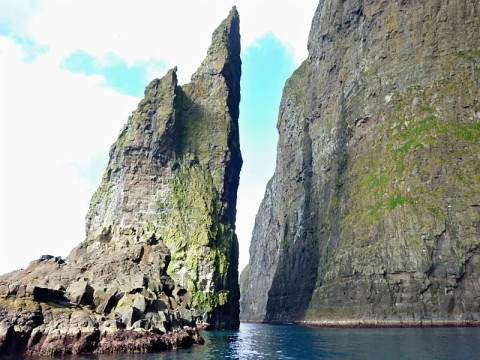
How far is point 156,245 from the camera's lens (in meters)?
86.8

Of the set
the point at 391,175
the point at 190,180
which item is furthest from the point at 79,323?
the point at 190,180

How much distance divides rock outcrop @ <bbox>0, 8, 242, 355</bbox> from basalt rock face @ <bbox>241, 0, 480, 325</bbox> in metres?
25.7

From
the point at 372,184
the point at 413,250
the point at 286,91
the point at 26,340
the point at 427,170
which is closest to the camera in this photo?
the point at 26,340

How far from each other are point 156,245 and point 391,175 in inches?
2063

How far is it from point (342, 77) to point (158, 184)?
59474mm

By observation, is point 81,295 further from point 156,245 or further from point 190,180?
point 190,180

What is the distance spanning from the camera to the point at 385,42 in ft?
394

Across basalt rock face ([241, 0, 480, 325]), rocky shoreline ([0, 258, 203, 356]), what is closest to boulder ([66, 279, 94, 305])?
rocky shoreline ([0, 258, 203, 356])

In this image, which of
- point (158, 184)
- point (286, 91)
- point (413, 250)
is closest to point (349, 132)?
point (413, 250)

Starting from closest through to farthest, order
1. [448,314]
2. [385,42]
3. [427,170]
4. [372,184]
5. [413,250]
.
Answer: [448,314] < [413,250] < [427,170] < [372,184] < [385,42]

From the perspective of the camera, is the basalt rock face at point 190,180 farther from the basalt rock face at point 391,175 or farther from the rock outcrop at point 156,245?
the basalt rock face at point 391,175

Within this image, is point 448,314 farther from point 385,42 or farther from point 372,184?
point 385,42

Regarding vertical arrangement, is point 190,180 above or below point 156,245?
above

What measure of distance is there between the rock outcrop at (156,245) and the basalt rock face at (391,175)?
25721mm
